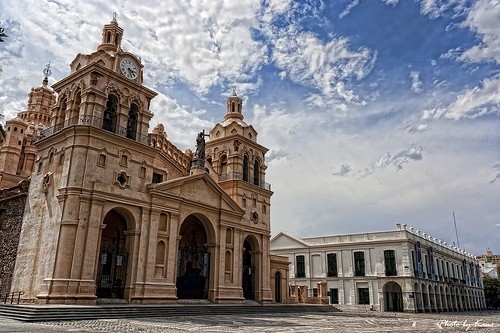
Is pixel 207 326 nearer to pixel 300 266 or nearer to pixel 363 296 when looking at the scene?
pixel 363 296

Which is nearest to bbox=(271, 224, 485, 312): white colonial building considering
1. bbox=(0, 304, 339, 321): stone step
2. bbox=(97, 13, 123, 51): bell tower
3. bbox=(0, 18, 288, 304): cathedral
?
bbox=(0, 18, 288, 304): cathedral

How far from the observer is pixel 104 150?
2558cm

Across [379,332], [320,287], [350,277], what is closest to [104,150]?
[379,332]

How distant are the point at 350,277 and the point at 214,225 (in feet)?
73.9

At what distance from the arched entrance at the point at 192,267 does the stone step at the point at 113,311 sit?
10.2ft

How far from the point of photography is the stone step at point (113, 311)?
59.7 feet

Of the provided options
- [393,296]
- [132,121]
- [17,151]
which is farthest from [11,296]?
[393,296]

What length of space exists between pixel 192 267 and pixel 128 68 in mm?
15142

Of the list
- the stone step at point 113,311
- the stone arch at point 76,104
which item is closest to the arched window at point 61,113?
the stone arch at point 76,104

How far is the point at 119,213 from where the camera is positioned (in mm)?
27156

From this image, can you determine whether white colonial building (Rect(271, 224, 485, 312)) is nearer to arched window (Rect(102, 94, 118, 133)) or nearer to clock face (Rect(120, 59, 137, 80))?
arched window (Rect(102, 94, 118, 133))

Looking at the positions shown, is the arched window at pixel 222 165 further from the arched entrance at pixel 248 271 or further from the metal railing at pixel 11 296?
the metal railing at pixel 11 296

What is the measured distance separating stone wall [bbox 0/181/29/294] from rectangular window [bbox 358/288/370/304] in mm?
34870

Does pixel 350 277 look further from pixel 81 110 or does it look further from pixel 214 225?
pixel 81 110
